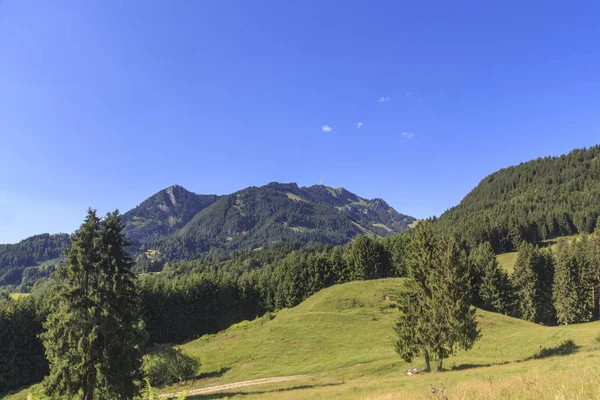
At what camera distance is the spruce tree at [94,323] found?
28.6 m

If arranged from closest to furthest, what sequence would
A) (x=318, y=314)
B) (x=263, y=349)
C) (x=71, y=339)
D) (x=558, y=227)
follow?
(x=71, y=339), (x=263, y=349), (x=318, y=314), (x=558, y=227)

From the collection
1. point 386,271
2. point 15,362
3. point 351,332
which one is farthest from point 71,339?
point 386,271

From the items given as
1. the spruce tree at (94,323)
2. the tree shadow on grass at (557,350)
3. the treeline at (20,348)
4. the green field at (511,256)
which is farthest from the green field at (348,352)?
the green field at (511,256)

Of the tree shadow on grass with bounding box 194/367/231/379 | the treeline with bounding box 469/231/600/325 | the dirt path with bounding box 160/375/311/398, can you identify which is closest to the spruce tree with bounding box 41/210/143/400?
the dirt path with bounding box 160/375/311/398

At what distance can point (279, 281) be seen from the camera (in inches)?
5025

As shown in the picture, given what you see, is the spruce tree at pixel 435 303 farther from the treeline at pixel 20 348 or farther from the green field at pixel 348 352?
the treeline at pixel 20 348

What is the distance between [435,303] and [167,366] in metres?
35.5

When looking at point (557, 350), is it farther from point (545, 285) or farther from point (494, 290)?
point (545, 285)

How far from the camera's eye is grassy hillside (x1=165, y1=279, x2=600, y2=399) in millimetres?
33906

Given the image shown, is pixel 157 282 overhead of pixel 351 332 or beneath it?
overhead

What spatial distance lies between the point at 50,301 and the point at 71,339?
13.5 ft

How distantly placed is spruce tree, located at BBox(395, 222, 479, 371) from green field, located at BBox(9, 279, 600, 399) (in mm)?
2697

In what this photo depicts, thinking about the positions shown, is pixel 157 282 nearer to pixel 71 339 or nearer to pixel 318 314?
pixel 318 314

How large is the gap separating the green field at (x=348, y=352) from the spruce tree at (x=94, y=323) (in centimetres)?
1088
